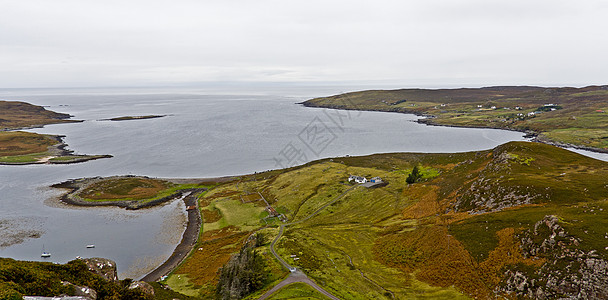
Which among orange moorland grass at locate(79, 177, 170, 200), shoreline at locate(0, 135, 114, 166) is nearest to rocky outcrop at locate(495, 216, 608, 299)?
orange moorland grass at locate(79, 177, 170, 200)

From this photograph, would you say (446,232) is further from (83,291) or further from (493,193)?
(83,291)

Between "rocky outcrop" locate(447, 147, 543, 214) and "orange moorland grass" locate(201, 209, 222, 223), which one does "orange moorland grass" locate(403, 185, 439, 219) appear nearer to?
"rocky outcrop" locate(447, 147, 543, 214)

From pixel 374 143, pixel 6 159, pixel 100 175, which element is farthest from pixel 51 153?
pixel 374 143

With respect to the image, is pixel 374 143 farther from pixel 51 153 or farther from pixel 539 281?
pixel 51 153

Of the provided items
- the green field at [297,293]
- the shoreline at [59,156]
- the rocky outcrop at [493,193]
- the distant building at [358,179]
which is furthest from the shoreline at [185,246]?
the shoreline at [59,156]

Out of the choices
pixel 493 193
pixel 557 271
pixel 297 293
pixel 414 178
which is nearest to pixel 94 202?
pixel 297 293
